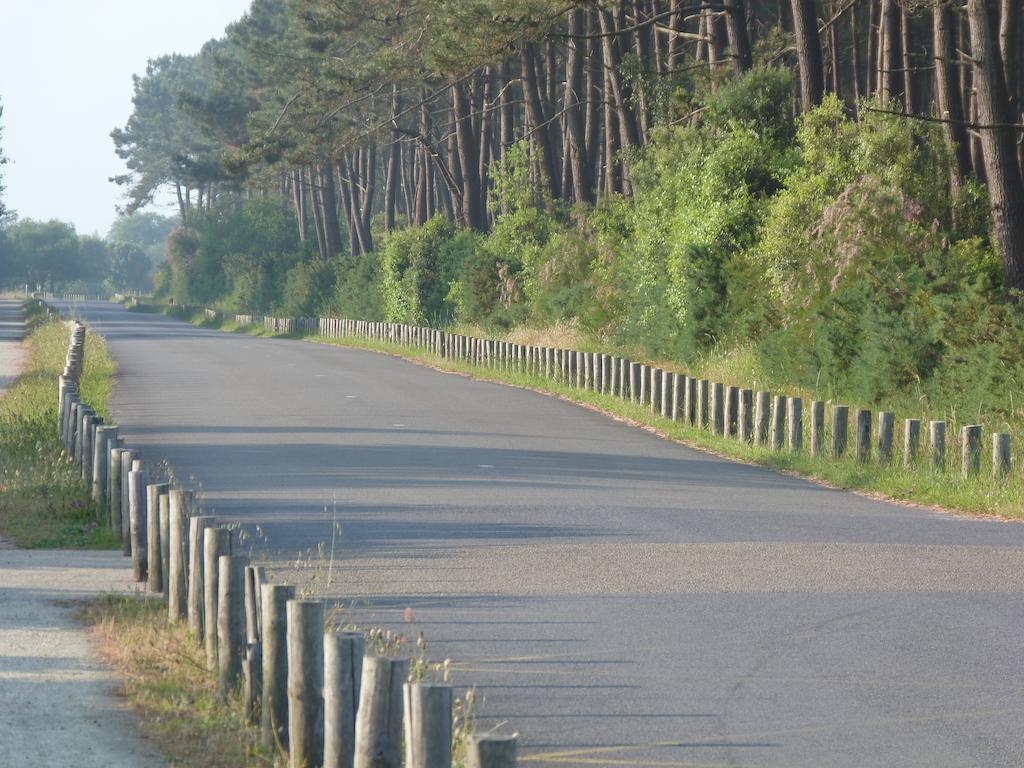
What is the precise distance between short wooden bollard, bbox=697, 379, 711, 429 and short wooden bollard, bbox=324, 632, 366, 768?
16.4 metres

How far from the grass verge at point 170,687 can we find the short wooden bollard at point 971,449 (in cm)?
904

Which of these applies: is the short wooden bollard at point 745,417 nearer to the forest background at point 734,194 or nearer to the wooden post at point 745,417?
the wooden post at point 745,417

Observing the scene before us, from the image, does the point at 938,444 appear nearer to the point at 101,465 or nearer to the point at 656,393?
the point at 656,393

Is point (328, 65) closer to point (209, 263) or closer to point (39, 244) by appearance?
point (209, 263)

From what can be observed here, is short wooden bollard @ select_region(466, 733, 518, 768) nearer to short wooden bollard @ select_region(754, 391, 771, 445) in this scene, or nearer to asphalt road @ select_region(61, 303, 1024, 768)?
asphalt road @ select_region(61, 303, 1024, 768)

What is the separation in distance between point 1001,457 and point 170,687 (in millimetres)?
10106

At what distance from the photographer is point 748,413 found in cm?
2086

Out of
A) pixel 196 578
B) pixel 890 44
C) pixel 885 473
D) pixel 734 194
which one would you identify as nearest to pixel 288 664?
pixel 196 578

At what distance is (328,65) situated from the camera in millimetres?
53469

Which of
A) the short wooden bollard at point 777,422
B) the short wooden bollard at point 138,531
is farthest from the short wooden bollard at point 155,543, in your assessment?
the short wooden bollard at point 777,422

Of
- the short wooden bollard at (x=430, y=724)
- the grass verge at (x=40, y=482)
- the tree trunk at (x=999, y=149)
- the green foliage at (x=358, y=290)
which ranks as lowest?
the grass verge at (x=40, y=482)

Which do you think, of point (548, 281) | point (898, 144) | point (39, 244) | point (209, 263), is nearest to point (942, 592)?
point (898, 144)

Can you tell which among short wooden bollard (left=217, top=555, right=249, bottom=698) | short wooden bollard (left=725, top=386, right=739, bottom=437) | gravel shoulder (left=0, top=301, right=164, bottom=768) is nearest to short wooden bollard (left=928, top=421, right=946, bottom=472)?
short wooden bollard (left=725, top=386, right=739, bottom=437)

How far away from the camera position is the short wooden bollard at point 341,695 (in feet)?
19.9
